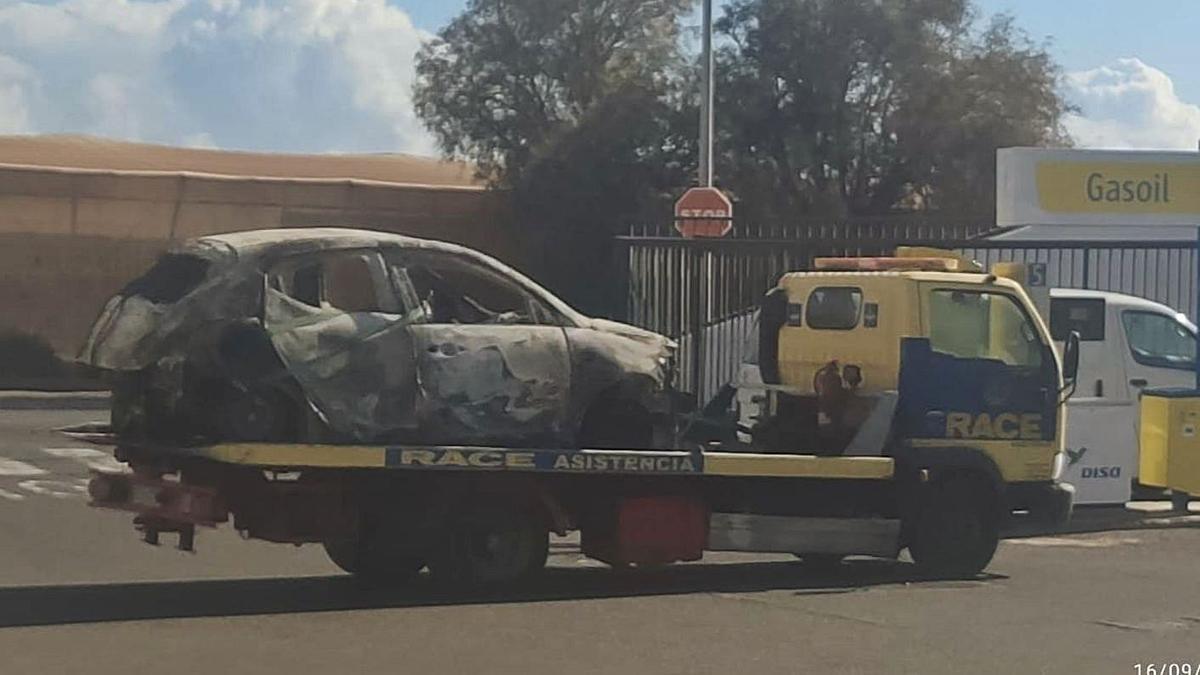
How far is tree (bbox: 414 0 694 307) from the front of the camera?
4347 cm

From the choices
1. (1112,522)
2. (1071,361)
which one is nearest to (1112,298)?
(1112,522)

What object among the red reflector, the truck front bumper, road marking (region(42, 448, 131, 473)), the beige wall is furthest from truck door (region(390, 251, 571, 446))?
the beige wall

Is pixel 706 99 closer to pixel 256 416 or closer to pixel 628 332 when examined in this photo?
pixel 628 332

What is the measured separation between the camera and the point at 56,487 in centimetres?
1962

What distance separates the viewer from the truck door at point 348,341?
38.5ft

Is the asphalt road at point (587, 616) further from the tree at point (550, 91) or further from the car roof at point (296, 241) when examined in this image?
the tree at point (550, 91)

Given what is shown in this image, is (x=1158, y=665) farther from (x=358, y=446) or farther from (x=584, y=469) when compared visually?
(x=358, y=446)

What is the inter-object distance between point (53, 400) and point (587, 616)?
25611mm

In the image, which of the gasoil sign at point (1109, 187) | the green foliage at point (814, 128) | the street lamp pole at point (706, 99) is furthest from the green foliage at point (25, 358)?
the gasoil sign at point (1109, 187)

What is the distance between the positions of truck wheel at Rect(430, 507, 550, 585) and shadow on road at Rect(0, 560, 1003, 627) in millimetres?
112

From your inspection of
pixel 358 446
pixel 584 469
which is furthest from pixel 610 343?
pixel 358 446

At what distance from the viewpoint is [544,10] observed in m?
46.3

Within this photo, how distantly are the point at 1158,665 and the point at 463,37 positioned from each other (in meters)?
38.1
